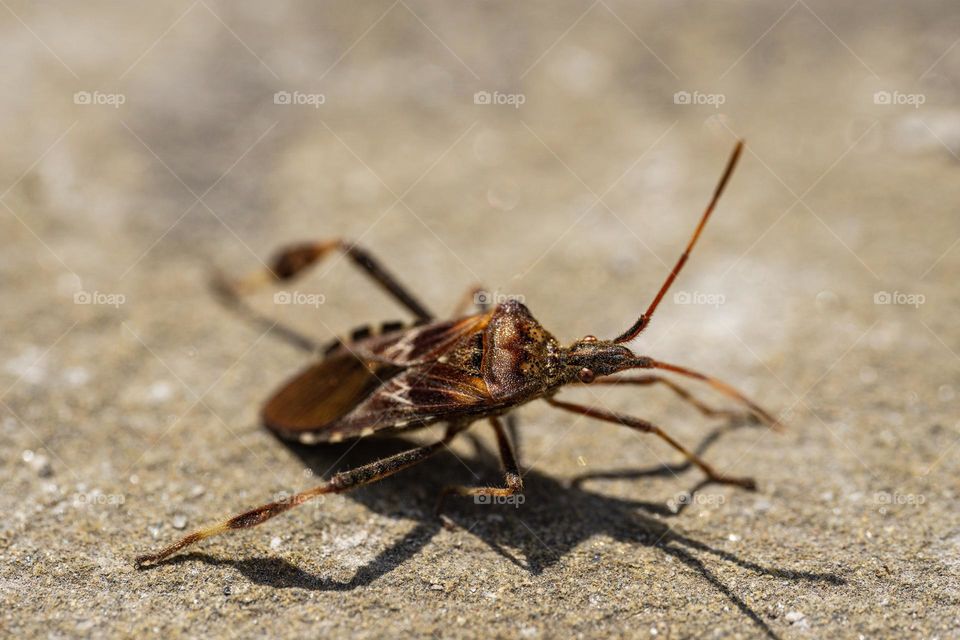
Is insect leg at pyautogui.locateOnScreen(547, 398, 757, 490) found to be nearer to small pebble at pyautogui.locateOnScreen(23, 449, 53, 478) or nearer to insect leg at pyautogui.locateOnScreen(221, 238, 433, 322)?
insect leg at pyautogui.locateOnScreen(221, 238, 433, 322)

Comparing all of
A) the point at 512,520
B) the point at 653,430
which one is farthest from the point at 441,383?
the point at 653,430

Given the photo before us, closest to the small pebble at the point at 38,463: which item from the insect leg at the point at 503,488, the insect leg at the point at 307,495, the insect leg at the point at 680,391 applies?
the insect leg at the point at 307,495

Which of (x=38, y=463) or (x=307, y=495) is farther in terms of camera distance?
(x=38, y=463)

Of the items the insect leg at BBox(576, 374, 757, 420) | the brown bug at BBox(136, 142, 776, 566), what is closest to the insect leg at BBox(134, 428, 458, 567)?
the brown bug at BBox(136, 142, 776, 566)

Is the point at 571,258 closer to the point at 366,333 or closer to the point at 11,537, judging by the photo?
the point at 366,333

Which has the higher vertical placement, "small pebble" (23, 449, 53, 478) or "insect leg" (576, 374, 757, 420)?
"insect leg" (576, 374, 757, 420)

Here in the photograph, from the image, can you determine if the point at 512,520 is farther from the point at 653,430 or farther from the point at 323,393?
the point at 323,393
